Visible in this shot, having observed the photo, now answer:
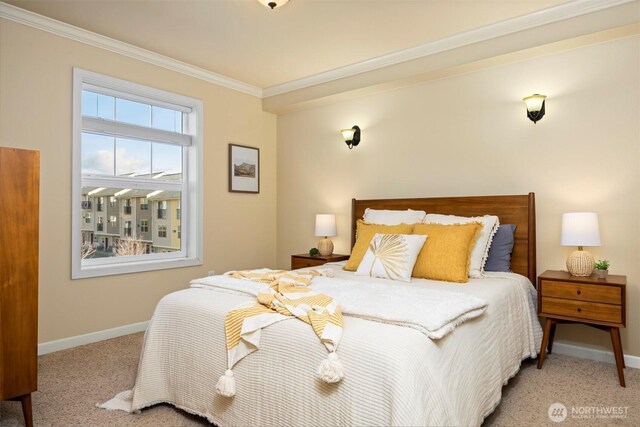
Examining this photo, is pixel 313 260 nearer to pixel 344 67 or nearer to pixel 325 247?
pixel 325 247

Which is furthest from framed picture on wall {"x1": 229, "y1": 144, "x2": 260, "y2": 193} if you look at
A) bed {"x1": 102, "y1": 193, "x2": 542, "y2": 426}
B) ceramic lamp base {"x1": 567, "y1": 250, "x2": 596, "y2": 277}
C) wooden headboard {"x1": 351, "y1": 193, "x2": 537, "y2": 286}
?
ceramic lamp base {"x1": 567, "y1": 250, "x2": 596, "y2": 277}

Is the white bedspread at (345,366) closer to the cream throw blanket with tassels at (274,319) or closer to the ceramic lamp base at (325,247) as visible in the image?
the cream throw blanket with tassels at (274,319)

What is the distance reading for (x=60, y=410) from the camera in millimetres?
2252

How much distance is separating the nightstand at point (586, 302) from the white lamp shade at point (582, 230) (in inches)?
9.2

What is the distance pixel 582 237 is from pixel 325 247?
226 centimetres

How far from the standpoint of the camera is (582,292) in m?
2.61

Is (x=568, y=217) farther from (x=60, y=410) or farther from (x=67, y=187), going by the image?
(x=67, y=187)

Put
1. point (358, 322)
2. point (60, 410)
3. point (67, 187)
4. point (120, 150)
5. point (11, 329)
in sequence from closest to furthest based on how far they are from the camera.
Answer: point (358, 322), point (11, 329), point (60, 410), point (67, 187), point (120, 150)

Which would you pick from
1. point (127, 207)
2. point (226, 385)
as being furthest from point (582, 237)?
point (127, 207)

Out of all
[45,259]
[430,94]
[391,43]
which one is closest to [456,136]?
[430,94]

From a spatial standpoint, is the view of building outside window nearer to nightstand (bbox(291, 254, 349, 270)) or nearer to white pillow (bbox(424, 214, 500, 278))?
nightstand (bbox(291, 254, 349, 270))

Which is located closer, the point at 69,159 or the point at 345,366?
the point at 345,366

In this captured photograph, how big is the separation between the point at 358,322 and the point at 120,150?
2921mm

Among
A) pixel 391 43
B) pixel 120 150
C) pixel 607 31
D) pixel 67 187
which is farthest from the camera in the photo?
pixel 120 150
